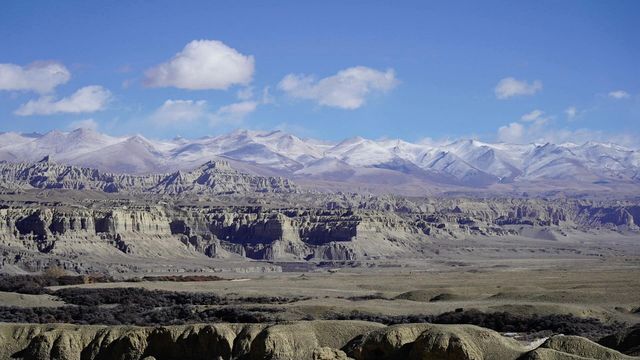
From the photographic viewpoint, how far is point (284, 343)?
39.0 meters

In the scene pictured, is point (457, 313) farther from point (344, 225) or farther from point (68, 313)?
point (344, 225)

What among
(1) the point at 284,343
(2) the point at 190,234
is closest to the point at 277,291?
(1) the point at 284,343

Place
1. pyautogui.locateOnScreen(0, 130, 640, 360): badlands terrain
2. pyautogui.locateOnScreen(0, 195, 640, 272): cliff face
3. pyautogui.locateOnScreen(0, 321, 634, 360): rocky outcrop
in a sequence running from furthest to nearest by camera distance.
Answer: pyautogui.locateOnScreen(0, 195, 640, 272): cliff face → pyautogui.locateOnScreen(0, 130, 640, 360): badlands terrain → pyautogui.locateOnScreen(0, 321, 634, 360): rocky outcrop

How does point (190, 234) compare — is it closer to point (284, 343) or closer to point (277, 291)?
point (277, 291)

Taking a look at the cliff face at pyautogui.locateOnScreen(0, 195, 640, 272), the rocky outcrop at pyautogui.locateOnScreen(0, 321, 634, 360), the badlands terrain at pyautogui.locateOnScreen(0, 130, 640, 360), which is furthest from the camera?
the cliff face at pyautogui.locateOnScreen(0, 195, 640, 272)

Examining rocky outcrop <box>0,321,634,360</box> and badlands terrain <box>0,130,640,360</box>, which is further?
badlands terrain <box>0,130,640,360</box>

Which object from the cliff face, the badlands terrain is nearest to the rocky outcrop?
the badlands terrain

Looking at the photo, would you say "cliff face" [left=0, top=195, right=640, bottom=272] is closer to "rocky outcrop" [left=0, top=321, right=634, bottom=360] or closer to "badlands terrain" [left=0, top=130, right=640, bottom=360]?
"badlands terrain" [left=0, top=130, right=640, bottom=360]

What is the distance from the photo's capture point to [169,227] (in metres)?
165

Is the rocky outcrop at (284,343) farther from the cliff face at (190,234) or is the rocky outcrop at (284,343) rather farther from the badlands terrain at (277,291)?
the cliff face at (190,234)

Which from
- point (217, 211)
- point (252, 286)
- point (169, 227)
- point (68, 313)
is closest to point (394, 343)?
point (68, 313)

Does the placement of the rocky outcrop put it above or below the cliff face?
below

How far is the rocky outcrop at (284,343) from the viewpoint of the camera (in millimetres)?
35750

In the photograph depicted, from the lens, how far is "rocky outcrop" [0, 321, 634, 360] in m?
35.8
